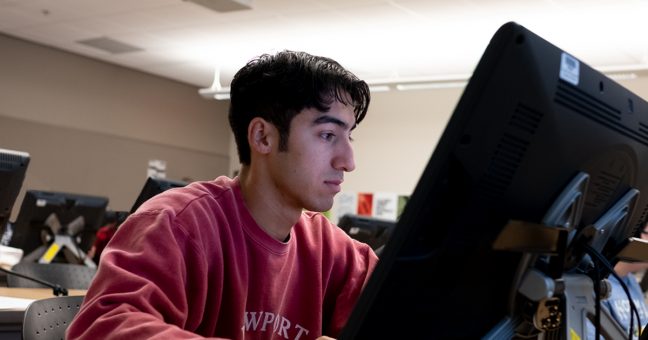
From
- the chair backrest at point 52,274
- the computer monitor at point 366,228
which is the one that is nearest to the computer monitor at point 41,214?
the chair backrest at point 52,274

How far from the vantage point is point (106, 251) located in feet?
3.61

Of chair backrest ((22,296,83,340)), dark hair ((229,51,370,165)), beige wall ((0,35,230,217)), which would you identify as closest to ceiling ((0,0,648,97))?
beige wall ((0,35,230,217))

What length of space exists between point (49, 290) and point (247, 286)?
1.99 meters

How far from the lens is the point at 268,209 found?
4.46 feet

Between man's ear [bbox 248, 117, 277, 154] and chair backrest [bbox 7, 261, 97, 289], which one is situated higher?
man's ear [bbox 248, 117, 277, 154]

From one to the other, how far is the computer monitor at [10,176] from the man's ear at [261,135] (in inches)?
64.8

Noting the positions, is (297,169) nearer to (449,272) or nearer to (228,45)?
(449,272)

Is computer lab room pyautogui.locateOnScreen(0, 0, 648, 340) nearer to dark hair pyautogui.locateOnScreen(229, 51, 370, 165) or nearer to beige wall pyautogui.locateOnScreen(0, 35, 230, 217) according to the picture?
dark hair pyautogui.locateOnScreen(229, 51, 370, 165)

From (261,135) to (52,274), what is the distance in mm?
2183

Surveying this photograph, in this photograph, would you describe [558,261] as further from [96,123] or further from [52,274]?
[96,123]

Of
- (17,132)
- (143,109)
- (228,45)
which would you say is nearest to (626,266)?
(228,45)

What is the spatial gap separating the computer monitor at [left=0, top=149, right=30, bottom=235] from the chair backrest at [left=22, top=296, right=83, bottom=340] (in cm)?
101

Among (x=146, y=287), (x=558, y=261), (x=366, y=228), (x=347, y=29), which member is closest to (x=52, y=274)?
(x=366, y=228)

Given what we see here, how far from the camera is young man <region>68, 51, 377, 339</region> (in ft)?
3.69
